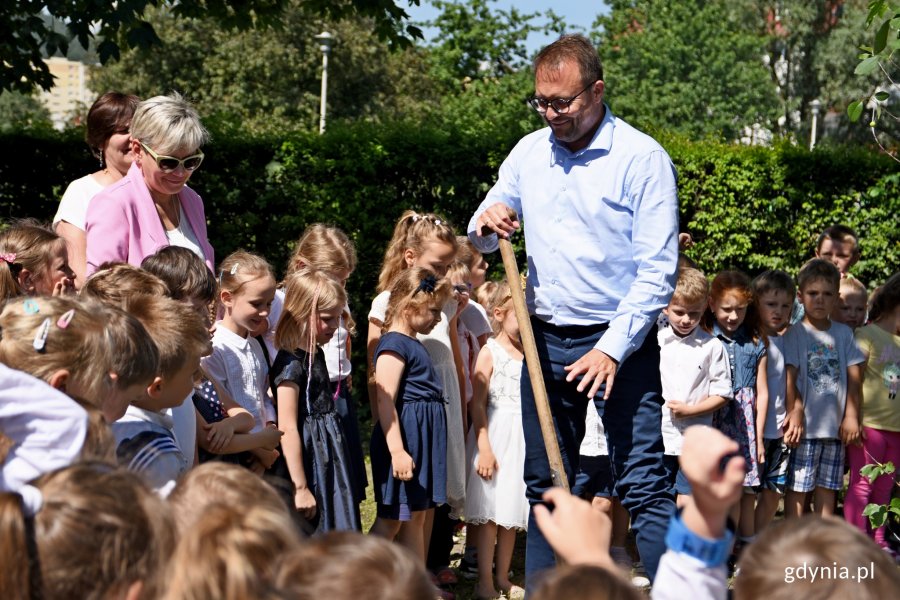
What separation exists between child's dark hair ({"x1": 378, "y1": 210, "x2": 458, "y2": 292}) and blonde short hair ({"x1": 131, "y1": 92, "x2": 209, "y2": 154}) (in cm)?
178

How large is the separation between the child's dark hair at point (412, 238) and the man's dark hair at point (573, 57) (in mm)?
1929

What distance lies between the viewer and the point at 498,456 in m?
5.82

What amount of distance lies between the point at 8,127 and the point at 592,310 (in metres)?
7.15

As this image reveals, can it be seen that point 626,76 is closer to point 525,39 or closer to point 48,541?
point 525,39

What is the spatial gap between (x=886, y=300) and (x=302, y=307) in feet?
13.0

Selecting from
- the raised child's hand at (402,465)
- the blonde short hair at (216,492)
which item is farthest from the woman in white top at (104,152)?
the blonde short hair at (216,492)

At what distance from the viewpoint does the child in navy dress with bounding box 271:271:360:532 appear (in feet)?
15.2

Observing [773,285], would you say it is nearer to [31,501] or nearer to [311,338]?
[311,338]

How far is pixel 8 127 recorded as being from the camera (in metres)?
9.46

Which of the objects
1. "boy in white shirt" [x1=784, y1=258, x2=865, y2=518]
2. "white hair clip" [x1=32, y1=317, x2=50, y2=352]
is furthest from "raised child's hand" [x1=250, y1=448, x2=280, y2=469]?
"boy in white shirt" [x1=784, y1=258, x2=865, y2=518]

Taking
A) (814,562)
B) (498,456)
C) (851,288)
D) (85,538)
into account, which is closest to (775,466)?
(851,288)

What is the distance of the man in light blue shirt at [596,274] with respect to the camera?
395cm

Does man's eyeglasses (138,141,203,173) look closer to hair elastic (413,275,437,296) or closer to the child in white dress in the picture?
hair elastic (413,275,437,296)

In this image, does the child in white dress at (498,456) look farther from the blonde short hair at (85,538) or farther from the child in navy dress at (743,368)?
the blonde short hair at (85,538)
